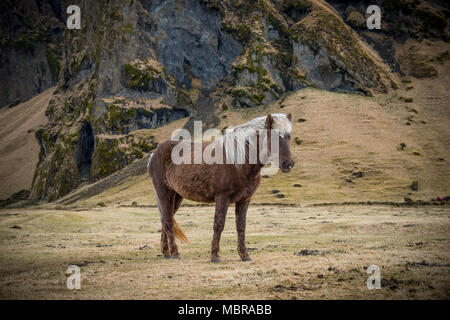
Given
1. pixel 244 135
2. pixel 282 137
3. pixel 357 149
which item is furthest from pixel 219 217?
pixel 357 149

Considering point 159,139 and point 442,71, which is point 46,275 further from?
point 442,71

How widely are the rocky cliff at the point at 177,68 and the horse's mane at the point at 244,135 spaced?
99.0m

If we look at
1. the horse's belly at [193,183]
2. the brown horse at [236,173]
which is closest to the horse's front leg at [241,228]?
the brown horse at [236,173]

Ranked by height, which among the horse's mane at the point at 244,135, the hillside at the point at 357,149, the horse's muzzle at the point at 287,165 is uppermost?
the horse's mane at the point at 244,135

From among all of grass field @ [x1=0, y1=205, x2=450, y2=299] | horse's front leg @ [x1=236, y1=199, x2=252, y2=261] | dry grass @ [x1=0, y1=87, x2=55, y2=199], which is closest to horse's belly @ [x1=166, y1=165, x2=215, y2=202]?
horse's front leg @ [x1=236, y1=199, x2=252, y2=261]

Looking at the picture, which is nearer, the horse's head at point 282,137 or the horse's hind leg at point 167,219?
the horse's head at point 282,137

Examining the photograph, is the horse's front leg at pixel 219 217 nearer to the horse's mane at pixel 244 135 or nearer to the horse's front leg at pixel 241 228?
the horse's front leg at pixel 241 228

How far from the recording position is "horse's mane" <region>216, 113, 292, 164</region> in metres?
11.4

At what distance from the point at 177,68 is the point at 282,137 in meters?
130

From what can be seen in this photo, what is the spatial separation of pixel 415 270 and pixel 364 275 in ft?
4.46

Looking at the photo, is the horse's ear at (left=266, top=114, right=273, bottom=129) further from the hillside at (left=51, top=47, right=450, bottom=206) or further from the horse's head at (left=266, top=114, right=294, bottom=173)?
the hillside at (left=51, top=47, right=450, bottom=206)

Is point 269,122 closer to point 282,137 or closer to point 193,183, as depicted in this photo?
point 282,137

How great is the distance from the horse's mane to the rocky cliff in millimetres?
99049

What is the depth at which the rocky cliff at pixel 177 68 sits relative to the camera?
11488 centimetres
